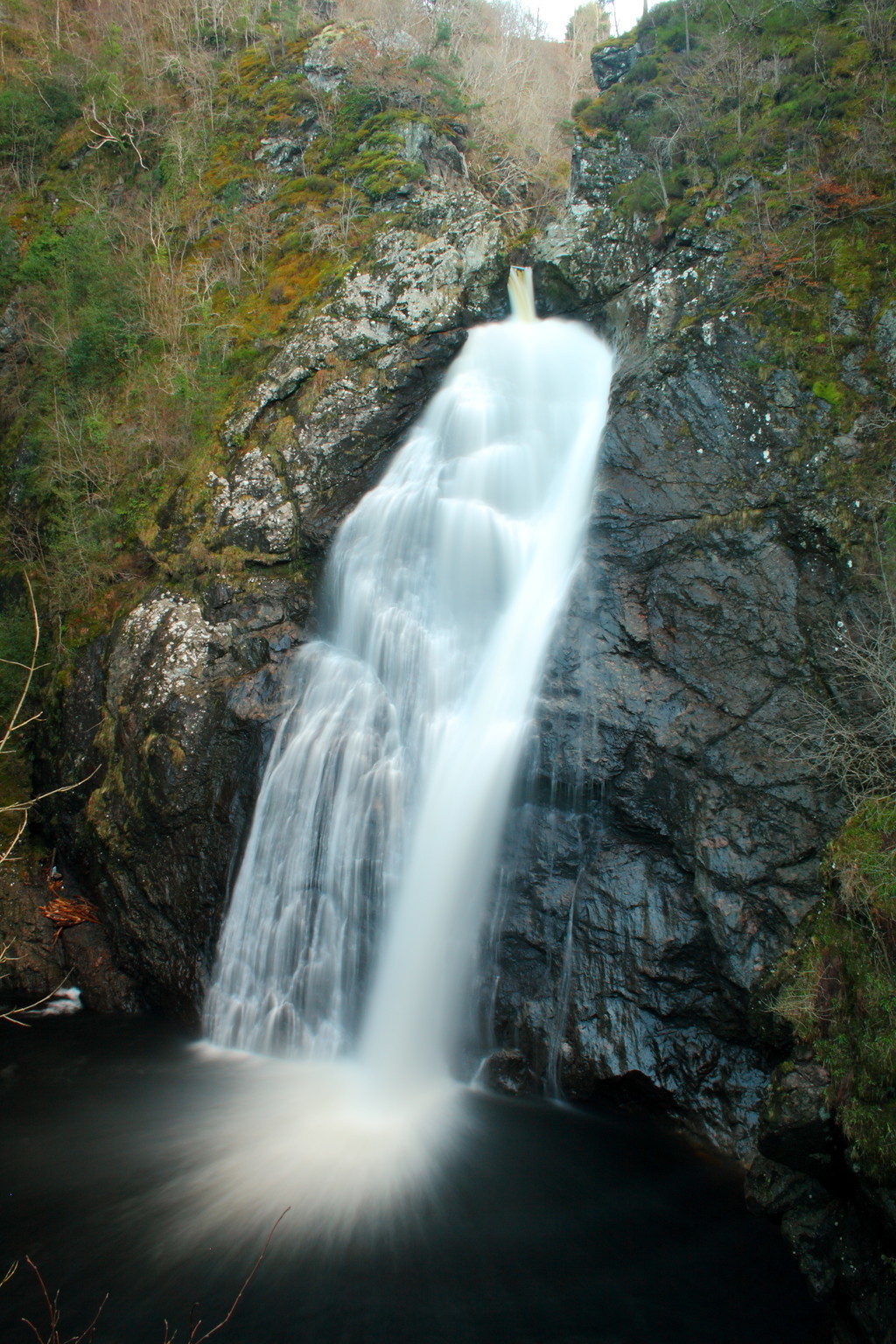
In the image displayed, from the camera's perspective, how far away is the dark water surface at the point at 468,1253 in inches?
249

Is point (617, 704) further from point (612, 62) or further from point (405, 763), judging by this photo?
point (612, 62)

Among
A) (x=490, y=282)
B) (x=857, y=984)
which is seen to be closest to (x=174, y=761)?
(x=857, y=984)

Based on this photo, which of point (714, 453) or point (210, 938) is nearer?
point (714, 453)

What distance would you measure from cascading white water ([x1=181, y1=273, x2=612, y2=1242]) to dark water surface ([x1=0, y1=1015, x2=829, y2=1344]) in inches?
53.7

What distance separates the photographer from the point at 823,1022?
723 cm

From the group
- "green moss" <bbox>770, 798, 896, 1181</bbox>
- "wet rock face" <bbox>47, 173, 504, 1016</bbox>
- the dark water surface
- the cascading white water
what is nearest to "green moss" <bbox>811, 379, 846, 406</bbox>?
the cascading white water

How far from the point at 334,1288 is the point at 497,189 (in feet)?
65.3

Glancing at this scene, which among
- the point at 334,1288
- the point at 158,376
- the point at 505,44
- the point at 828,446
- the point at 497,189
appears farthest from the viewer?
the point at 505,44

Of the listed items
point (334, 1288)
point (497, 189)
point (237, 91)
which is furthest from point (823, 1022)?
point (237, 91)

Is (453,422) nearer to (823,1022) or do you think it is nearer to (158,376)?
(158,376)

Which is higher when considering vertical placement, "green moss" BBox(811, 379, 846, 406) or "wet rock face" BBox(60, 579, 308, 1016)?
"green moss" BBox(811, 379, 846, 406)

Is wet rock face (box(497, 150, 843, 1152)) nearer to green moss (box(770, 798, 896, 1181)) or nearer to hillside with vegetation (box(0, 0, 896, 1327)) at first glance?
hillside with vegetation (box(0, 0, 896, 1327))

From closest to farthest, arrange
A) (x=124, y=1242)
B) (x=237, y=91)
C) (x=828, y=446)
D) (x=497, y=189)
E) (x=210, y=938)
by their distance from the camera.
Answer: (x=124, y=1242), (x=828, y=446), (x=210, y=938), (x=497, y=189), (x=237, y=91)

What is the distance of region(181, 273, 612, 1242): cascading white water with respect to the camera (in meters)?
9.91
